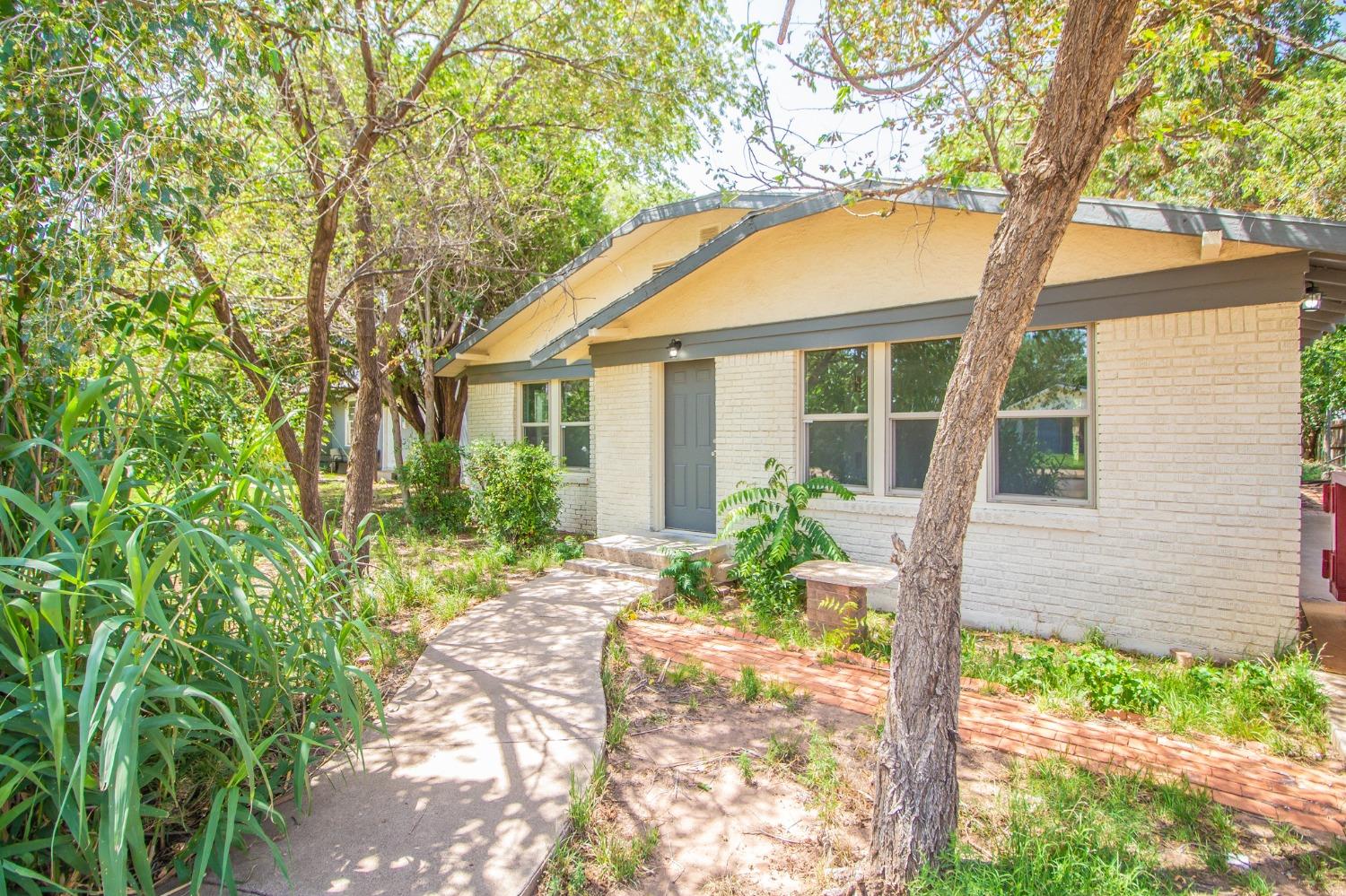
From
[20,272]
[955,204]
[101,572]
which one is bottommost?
[101,572]

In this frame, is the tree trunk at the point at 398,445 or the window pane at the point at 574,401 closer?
the window pane at the point at 574,401

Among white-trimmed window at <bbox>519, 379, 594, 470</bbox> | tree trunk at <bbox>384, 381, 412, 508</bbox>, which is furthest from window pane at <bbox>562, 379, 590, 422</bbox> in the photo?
tree trunk at <bbox>384, 381, 412, 508</bbox>

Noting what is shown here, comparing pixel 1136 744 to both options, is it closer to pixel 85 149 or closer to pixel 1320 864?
pixel 1320 864

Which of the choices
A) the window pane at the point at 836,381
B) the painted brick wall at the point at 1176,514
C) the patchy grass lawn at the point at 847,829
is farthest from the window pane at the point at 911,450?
the patchy grass lawn at the point at 847,829

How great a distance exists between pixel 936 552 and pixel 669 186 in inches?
317

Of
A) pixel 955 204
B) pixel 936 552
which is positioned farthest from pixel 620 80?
pixel 936 552

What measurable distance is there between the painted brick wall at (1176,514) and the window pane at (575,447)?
6036mm

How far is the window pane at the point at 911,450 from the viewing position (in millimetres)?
6465

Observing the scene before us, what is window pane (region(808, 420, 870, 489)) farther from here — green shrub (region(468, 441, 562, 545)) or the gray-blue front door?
green shrub (region(468, 441, 562, 545))

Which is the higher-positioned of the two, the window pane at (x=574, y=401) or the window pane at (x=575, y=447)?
the window pane at (x=574, y=401)

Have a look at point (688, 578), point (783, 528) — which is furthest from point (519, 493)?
point (783, 528)

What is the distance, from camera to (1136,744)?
375 centimetres

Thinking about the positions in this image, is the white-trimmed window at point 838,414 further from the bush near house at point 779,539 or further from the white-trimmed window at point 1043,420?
the white-trimmed window at point 1043,420

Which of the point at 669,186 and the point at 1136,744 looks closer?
the point at 1136,744
